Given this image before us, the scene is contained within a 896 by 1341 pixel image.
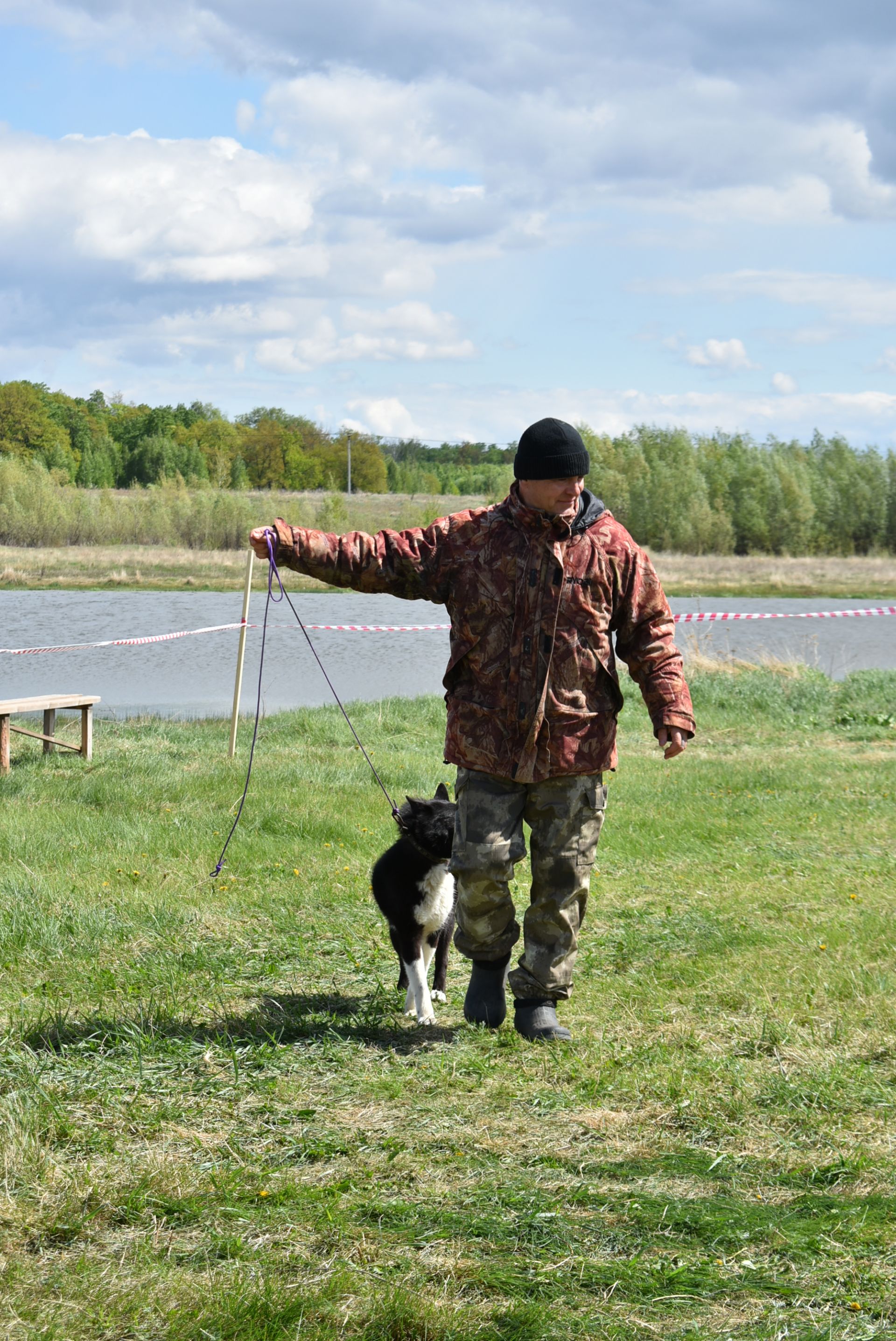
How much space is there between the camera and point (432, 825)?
4570 mm

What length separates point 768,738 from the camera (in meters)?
13.0

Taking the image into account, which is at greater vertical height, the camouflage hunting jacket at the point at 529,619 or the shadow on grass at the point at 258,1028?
the camouflage hunting jacket at the point at 529,619

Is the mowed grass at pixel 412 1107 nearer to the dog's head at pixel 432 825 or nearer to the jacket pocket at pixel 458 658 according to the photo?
the dog's head at pixel 432 825

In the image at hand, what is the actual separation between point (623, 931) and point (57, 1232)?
352 cm

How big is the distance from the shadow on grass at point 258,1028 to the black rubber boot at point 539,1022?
264 millimetres

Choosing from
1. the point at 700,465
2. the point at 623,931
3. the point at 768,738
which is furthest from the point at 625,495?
the point at 623,931

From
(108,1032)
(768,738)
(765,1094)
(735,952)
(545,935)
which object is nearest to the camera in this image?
(765,1094)

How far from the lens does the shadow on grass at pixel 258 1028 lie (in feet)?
13.1

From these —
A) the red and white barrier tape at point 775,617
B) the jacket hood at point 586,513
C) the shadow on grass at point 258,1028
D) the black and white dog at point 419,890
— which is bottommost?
the shadow on grass at point 258,1028

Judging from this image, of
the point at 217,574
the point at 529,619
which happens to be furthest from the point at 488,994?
the point at 217,574

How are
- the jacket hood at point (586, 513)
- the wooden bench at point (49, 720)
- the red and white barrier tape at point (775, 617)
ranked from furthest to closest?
the red and white barrier tape at point (775, 617) → the wooden bench at point (49, 720) → the jacket hood at point (586, 513)

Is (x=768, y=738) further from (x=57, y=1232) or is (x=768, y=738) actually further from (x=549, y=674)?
(x=57, y=1232)

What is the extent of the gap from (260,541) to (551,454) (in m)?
1.05

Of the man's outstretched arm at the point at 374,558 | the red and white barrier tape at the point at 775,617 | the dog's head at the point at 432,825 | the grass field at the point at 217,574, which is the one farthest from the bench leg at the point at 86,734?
the grass field at the point at 217,574
